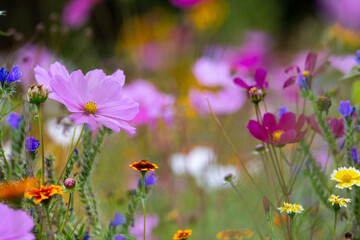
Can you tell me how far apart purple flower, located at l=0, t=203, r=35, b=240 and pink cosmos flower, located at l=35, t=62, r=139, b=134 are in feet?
0.35

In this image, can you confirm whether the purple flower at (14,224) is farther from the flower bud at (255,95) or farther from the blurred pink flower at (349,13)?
the blurred pink flower at (349,13)

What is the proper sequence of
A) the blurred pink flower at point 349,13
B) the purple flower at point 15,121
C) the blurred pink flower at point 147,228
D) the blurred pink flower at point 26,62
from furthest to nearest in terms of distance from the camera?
1. the blurred pink flower at point 349,13
2. the blurred pink flower at point 147,228
3. the blurred pink flower at point 26,62
4. the purple flower at point 15,121

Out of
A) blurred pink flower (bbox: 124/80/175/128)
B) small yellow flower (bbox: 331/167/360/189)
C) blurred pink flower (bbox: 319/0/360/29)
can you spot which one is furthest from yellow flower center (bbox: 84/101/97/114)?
blurred pink flower (bbox: 319/0/360/29)

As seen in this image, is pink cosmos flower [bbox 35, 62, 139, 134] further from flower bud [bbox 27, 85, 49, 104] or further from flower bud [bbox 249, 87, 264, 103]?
flower bud [bbox 249, 87, 264, 103]

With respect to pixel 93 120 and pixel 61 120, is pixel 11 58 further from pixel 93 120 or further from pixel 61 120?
pixel 93 120

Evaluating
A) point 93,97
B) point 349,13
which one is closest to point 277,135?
point 93,97

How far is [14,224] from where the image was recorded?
324mm

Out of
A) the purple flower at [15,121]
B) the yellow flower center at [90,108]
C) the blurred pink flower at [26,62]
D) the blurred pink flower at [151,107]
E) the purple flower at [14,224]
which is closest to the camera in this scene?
the purple flower at [14,224]

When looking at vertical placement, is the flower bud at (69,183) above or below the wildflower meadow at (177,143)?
below

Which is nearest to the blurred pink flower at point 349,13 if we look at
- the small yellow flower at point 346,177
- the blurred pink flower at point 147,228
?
the blurred pink flower at point 147,228

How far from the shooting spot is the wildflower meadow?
43 centimetres

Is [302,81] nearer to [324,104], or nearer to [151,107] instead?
[324,104]

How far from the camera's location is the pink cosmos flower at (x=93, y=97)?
1.34ft

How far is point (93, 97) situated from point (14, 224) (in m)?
0.15
